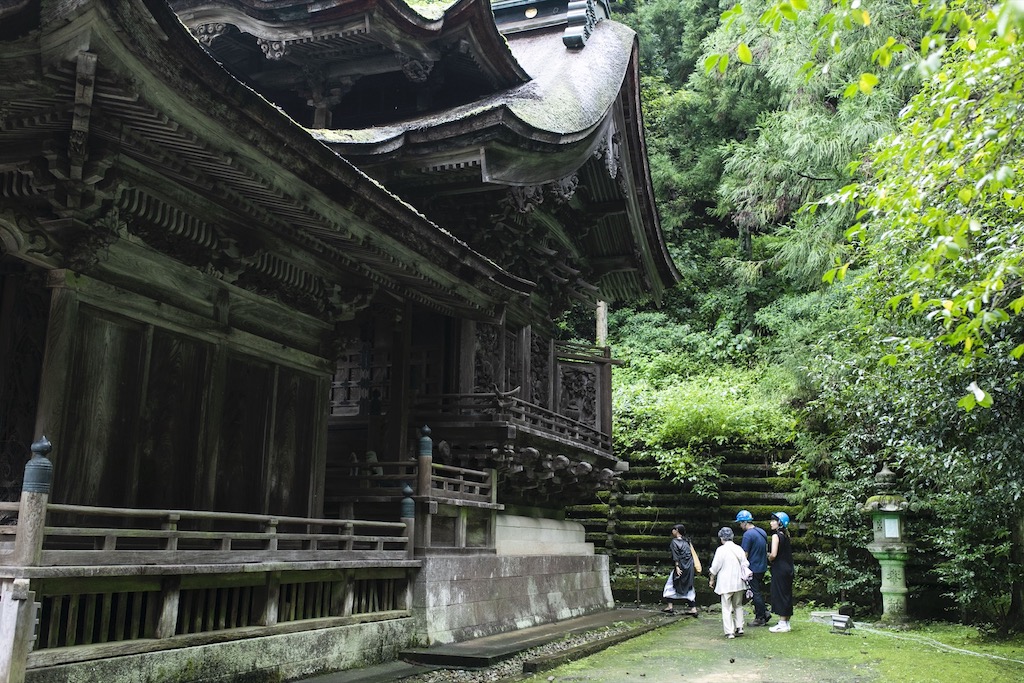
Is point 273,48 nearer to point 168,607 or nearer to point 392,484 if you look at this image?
point 392,484

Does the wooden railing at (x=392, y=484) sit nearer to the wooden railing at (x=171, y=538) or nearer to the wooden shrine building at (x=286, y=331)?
the wooden shrine building at (x=286, y=331)

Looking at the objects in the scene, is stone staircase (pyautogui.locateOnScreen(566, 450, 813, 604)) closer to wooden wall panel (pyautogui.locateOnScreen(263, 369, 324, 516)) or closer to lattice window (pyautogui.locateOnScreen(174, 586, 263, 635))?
wooden wall panel (pyautogui.locateOnScreen(263, 369, 324, 516))

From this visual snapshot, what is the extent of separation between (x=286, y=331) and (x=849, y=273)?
1619cm

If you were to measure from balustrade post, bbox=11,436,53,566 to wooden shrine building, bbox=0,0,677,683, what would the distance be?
23 mm

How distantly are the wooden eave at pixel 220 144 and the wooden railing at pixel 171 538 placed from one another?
103 inches

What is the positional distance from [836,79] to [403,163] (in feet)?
54.8

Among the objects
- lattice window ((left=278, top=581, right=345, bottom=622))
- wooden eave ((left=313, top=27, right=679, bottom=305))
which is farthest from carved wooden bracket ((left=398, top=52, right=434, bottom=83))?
lattice window ((left=278, top=581, right=345, bottom=622))

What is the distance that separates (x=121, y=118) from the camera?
19.0 feet

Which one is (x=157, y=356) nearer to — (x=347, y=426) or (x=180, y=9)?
(x=347, y=426)

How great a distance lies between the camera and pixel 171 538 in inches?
248

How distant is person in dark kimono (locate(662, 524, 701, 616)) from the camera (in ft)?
51.4

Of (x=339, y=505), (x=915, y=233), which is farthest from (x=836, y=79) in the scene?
(x=339, y=505)

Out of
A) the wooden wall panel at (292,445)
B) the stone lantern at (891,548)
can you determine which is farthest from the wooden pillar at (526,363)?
the stone lantern at (891,548)

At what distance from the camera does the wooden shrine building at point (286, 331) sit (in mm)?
5691
